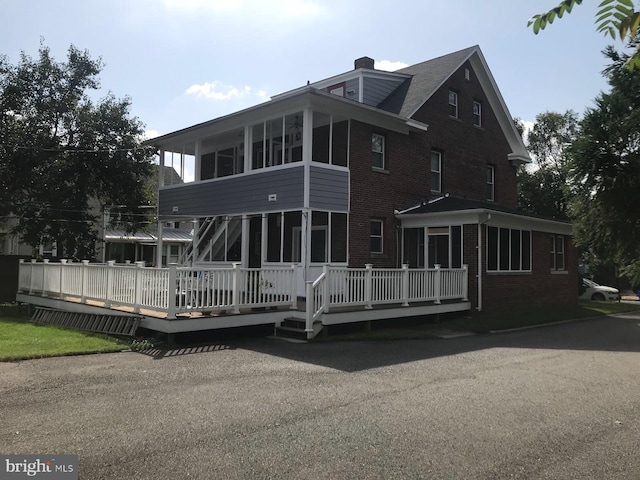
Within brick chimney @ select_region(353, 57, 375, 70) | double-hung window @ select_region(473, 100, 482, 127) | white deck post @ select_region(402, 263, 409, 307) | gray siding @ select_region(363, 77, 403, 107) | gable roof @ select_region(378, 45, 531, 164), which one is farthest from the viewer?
brick chimney @ select_region(353, 57, 375, 70)

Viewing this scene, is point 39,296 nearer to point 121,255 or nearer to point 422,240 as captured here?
point 422,240

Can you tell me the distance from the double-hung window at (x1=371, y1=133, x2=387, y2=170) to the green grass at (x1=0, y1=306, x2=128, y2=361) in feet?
33.8

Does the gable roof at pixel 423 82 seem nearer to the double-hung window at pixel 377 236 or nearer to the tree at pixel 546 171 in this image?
the double-hung window at pixel 377 236

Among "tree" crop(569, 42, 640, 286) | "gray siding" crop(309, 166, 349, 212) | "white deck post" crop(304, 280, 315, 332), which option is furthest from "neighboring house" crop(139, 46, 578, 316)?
"tree" crop(569, 42, 640, 286)

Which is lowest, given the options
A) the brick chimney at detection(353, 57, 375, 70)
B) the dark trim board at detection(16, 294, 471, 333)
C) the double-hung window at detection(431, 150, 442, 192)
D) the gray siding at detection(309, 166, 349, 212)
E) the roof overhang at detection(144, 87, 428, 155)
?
the dark trim board at detection(16, 294, 471, 333)

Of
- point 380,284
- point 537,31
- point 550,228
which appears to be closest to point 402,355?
point 380,284

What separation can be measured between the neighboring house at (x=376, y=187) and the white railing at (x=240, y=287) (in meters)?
1.73

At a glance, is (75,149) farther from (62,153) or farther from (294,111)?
(294,111)

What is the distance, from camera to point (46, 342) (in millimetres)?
10898

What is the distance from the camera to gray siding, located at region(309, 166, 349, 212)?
15.1 m

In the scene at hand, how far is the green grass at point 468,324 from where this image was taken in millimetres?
12672

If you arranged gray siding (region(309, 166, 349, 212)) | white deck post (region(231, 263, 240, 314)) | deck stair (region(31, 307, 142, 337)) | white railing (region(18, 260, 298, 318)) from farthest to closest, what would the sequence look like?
1. gray siding (region(309, 166, 349, 212))
2. white deck post (region(231, 263, 240, 314))
3. deck stair (region(31, 307, 142, 337))
4. white railing (region(18, 260, 298, 318))

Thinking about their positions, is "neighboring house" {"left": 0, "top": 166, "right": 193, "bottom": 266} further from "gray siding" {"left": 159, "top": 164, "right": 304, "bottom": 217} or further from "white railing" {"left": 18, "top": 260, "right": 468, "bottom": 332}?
"white railing" {"left": 18, "top": 260, "right": 468, "bottom": 332}

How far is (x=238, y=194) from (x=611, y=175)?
1071cm
